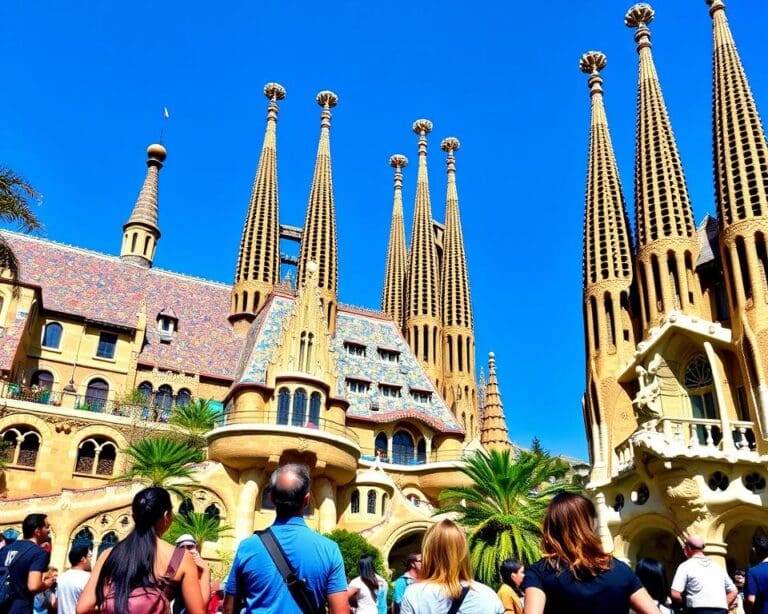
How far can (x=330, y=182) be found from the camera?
2154 inches

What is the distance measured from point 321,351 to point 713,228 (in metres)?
19.1

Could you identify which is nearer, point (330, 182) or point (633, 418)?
point (633, 418)

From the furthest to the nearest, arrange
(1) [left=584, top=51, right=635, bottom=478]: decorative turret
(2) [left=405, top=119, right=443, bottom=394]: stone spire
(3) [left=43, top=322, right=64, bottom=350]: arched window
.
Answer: (2) [left=405, top=119, right=443, bottom=394]: stone spire < (3) [left=43, top=322, right=64, bottom=350]: arched window < (1) [left=584, top=51, right=635, bottom=478]: decorative turret

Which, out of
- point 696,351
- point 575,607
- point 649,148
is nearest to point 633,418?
point 696,351

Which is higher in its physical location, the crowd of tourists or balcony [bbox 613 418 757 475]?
balcony [bbox 613 418 757 475]

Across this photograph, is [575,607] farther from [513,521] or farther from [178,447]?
[178,447]

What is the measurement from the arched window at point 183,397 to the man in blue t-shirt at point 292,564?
36752 millimetres

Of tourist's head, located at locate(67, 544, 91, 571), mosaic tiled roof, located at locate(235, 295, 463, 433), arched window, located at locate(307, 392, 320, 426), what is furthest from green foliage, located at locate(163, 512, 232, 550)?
tourist's head, located at locate(67, 544, 91, 571)

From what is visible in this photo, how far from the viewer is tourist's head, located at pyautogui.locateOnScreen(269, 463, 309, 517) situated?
4.24 meters

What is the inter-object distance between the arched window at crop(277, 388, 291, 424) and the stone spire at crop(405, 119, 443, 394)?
1853cm

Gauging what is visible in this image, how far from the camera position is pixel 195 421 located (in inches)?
1368

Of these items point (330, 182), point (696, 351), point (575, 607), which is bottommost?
point (575, 607)

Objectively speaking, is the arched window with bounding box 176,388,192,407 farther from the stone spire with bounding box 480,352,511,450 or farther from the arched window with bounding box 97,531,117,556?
the stone spire with bounding box 480,352,511,450

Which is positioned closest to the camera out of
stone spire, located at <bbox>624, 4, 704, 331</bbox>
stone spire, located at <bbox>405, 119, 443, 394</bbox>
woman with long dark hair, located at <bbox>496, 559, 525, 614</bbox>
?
woman with long dark hair, located at <bbox>496, 559, 525, 614</bbox>
